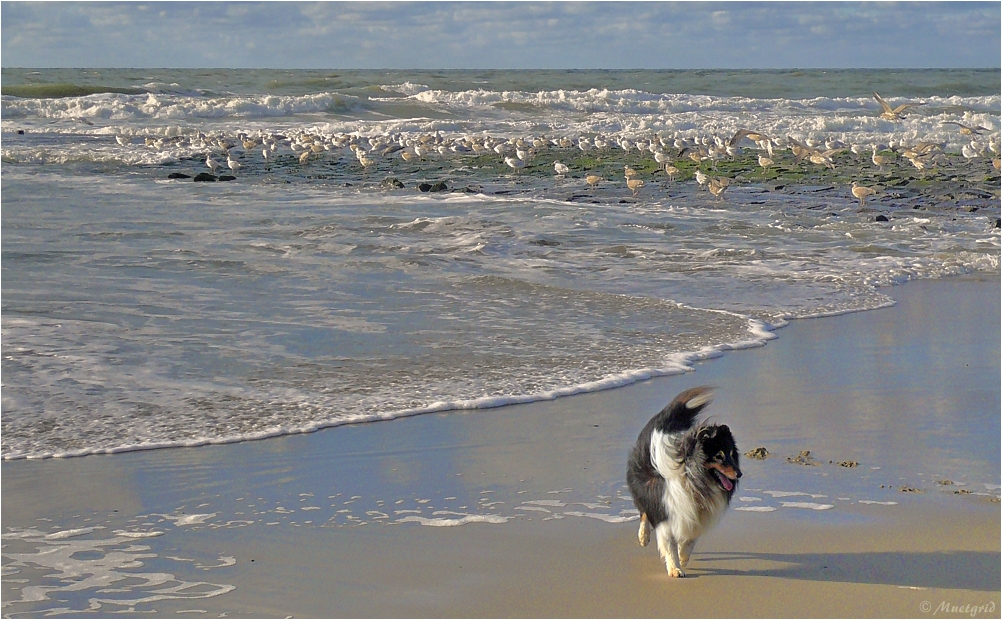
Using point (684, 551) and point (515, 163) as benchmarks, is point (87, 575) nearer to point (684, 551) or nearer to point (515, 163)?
point (684, 551)

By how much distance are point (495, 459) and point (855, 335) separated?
3.26 metres

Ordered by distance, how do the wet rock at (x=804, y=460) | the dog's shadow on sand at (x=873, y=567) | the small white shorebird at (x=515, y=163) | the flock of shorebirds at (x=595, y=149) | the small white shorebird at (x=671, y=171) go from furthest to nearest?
the small white shorebird at (x=515, y=163), the flock of shorebirds at (x=595, y=149), the small white shorebird at (x=671, y=171), the wet rock at (x=804, y=460), the dog's shadow on sand at (x=873, y=567)

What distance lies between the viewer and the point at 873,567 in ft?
11.5

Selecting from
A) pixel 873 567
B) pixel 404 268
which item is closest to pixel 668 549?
pixel 873 567

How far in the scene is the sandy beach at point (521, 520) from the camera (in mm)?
3338

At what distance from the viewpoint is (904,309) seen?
7.89m

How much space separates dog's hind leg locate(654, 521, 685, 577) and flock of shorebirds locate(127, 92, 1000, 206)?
1160cm

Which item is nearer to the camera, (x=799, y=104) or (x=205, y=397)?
(x=205, y=397)

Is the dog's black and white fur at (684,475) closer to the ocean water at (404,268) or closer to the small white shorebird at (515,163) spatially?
the ocean water at (404,268)

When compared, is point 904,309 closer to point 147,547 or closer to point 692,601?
point 692,601

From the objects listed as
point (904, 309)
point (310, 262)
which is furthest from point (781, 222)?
point (310, 262)

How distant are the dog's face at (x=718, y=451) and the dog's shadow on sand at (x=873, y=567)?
0.42m

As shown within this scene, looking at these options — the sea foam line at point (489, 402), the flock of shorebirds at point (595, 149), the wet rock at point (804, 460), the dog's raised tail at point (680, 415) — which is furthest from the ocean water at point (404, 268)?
the dog's raised tail at point (680, 415)

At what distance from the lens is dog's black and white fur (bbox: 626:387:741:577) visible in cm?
332
